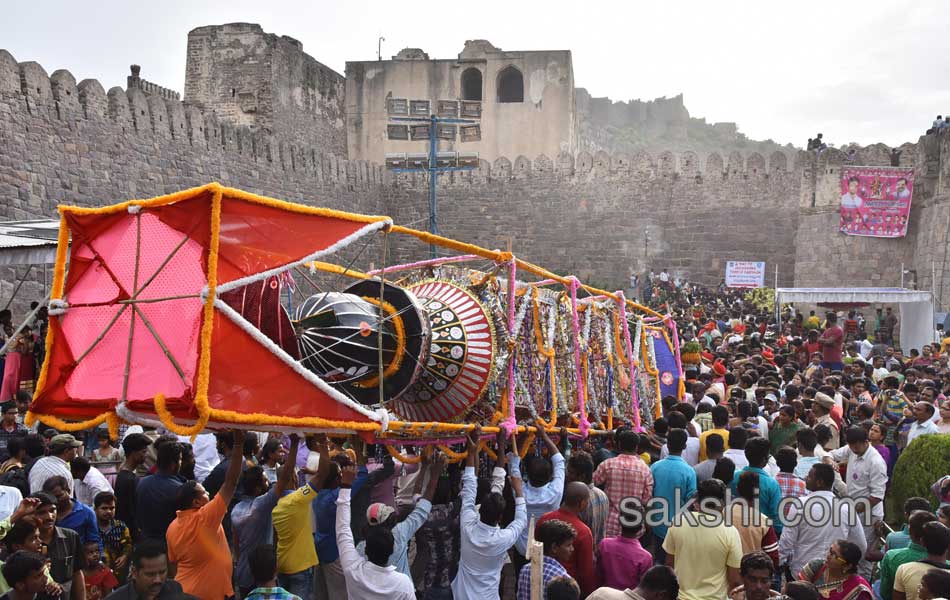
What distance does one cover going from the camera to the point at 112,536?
16.7ft

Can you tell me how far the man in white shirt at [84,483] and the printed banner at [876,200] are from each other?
17.8 metres

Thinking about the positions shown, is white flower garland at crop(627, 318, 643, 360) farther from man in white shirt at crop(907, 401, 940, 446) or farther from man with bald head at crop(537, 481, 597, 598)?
man with bald head at crop(537, 481, 597, 598)

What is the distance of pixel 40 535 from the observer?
13.5 ft

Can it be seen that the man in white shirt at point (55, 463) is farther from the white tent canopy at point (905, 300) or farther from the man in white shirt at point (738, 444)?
the white tent canopy at point (905, 300)

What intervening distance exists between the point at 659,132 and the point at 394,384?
180 feet

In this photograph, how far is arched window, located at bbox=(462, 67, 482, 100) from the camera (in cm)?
3012

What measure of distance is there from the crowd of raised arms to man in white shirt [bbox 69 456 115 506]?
0.02m

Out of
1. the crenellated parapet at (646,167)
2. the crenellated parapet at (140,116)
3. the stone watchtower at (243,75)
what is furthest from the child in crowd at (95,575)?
the stone watchtower at (243,75)

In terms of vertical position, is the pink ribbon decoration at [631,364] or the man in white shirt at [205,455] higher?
the pink ribbon decoration at [631,364]

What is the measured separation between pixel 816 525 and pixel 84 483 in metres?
4.15

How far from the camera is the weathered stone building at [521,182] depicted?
50.9 feet

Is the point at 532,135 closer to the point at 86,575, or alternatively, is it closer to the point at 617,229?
the point at 617,229

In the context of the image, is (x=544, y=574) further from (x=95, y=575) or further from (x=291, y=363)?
(x=95, y=575)

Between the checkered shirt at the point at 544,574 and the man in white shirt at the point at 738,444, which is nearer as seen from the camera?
the checkered shirt at the point at 544,574
